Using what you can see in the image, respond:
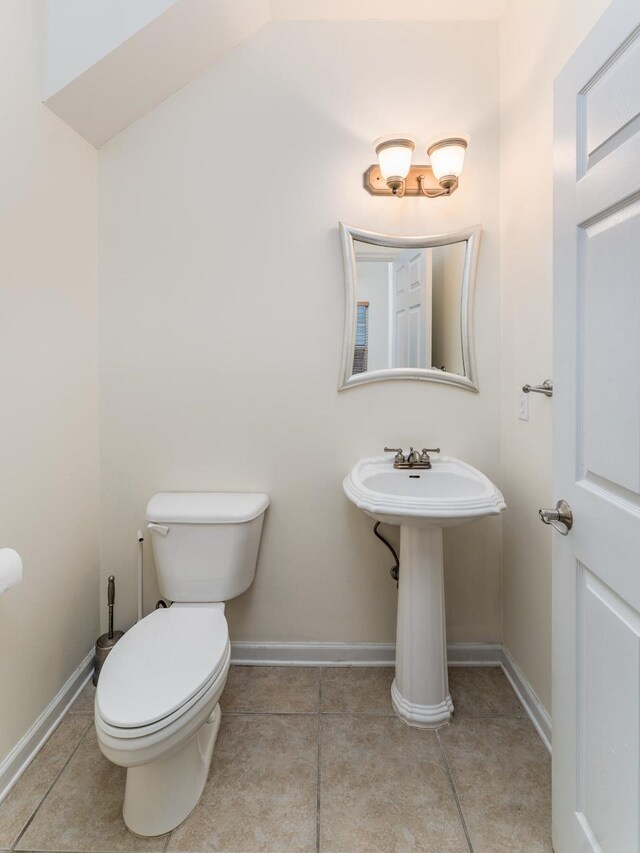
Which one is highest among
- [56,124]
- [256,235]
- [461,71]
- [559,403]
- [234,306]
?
[461,71]

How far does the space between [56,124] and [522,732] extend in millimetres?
2609

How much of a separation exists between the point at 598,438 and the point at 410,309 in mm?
1094

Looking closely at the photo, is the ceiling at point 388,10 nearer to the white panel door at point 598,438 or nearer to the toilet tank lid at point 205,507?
the white panel door at point 598,438

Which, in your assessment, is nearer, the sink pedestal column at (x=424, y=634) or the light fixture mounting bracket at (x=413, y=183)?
the sink pedestal column at (x=424, y=634)

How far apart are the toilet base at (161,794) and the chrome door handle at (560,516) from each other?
106 centimetres

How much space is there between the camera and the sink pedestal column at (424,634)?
1.62 metres

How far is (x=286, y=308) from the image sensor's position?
1901 mm

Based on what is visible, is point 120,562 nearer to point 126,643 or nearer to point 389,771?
point 126,643

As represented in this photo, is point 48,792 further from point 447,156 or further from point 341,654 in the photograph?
point 447,156

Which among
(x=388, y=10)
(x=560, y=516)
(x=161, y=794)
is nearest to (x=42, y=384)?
(x=161, y=794)

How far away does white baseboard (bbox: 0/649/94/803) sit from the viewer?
138cm

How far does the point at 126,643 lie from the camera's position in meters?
1.40

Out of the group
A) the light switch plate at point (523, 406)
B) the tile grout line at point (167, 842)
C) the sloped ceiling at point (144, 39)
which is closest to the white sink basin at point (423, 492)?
the light switch plate at point (523, 406)

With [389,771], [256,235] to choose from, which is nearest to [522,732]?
[389,771]
